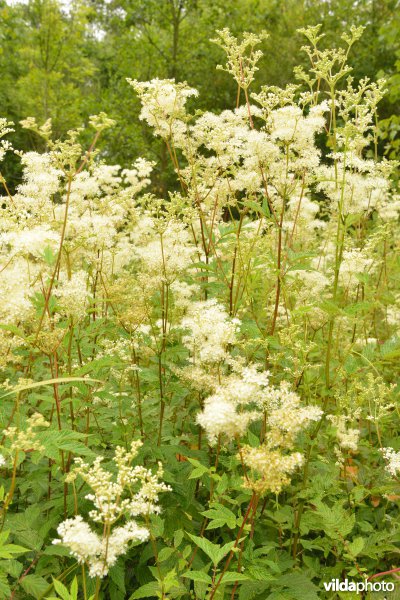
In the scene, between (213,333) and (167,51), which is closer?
(213,333)

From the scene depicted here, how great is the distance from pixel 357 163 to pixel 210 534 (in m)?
2.36

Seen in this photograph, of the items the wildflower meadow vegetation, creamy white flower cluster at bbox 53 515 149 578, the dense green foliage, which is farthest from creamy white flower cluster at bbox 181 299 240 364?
the dense green foliage

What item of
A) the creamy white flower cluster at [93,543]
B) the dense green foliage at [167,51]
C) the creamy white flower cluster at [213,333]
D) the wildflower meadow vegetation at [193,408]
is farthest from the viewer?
the dense green foliage at [167,51]

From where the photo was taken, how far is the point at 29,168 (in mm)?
3395

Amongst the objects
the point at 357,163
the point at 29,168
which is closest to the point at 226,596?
the point at 357,163

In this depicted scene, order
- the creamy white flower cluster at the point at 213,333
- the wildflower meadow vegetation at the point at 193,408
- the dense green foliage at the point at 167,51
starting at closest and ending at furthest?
the wildflower meadow vegetation at the point at 193,408, the creamy white flower cluster at the point at 213,333, the dense green foliage at the point at 167,51

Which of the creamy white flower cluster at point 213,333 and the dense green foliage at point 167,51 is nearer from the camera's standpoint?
the creamy white flower cluster at point 213,333

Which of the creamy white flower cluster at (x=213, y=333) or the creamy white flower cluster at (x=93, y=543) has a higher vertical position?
the creamy white flower cluster at (x=213, y=333)

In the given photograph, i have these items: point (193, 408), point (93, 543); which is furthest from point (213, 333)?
point (193, 408)

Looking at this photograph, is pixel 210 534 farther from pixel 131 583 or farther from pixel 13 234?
pixel 13 234

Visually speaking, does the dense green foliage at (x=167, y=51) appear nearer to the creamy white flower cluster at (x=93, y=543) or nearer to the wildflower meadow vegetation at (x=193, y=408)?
the wildflower meadow vegetation at (x=193, y=408)

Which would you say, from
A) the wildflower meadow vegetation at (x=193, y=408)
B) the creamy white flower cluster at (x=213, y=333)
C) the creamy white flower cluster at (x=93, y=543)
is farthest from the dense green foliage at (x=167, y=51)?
the creamy white flower cluster at (x=93, y=543)

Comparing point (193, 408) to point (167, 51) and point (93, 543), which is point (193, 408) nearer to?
point (93, 543)

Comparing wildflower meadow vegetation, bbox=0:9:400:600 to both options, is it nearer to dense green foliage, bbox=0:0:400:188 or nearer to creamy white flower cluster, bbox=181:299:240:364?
creamy white flower cluster, bbox=181:299:240:364
